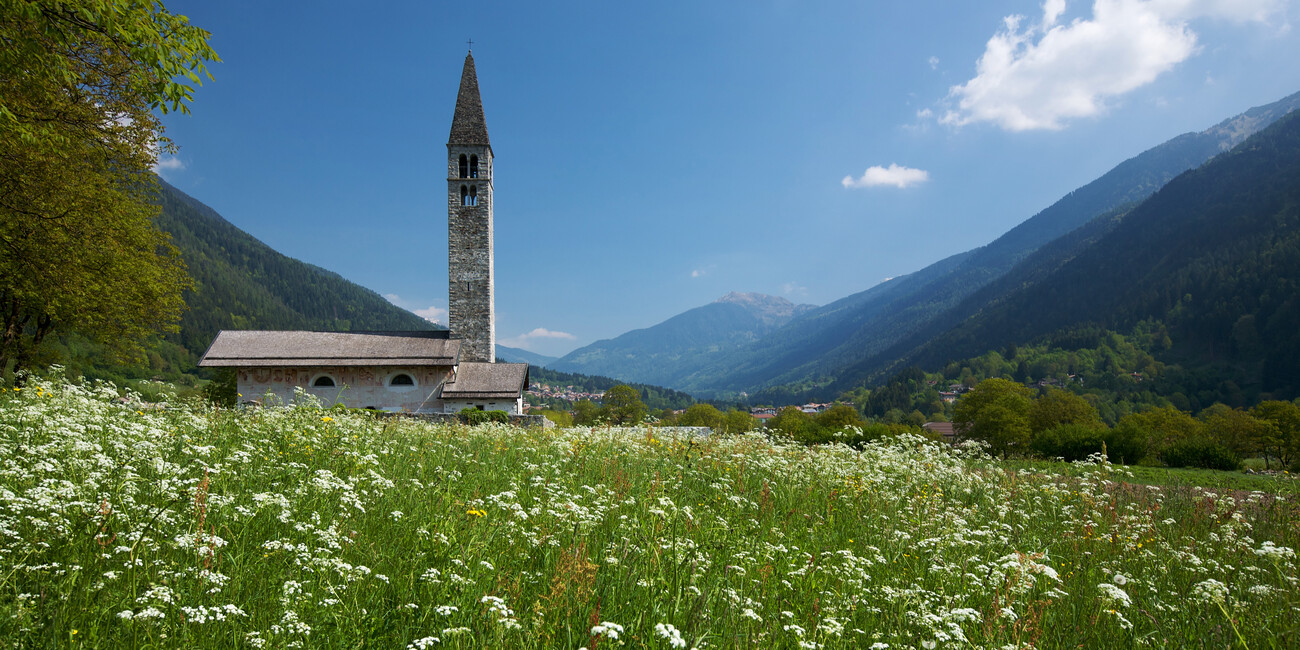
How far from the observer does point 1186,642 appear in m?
3.32

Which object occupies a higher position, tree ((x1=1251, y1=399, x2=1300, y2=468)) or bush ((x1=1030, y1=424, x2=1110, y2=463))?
bush ((x1=1030, y1=424, x2=1110, y2=463))

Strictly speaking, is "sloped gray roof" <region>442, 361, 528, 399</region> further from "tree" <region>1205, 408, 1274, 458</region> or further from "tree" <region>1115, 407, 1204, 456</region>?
"tree" <region>1205, 408, 1274, 458</region>

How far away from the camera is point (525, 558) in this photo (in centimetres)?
348

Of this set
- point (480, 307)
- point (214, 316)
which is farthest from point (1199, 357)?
point (214, 316)

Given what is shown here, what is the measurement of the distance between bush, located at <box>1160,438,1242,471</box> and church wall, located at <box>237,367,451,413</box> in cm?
3420

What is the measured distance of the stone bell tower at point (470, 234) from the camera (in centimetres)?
3641

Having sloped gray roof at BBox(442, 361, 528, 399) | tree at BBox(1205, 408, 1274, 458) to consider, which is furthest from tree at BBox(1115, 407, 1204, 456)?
sloped gray roof at BBox(442, 361, 528, 399)

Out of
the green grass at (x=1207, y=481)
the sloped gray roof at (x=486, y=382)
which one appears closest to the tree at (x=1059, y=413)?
the green grass at (x=1207, y=481)

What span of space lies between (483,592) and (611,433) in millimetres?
7131

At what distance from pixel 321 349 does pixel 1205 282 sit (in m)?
161

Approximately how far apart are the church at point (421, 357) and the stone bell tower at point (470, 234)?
7 cm

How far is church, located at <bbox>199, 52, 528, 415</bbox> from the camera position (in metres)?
31.7

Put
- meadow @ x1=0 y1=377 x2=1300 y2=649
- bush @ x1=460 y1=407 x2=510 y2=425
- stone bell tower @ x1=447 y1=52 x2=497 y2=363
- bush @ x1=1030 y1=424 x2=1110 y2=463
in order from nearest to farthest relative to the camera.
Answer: meadow @ x1=0 y1=377 x2=1300 y2=649, bush @ x1=460 y1=407 x2=510 y2=425, bush @ x1=1030 y1=424 x2=1110 y2=463, stone bell tower @ x1=447 y1=52 x2=497 y2=363

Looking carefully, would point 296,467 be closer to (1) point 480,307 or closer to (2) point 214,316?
(1) point 480,307
